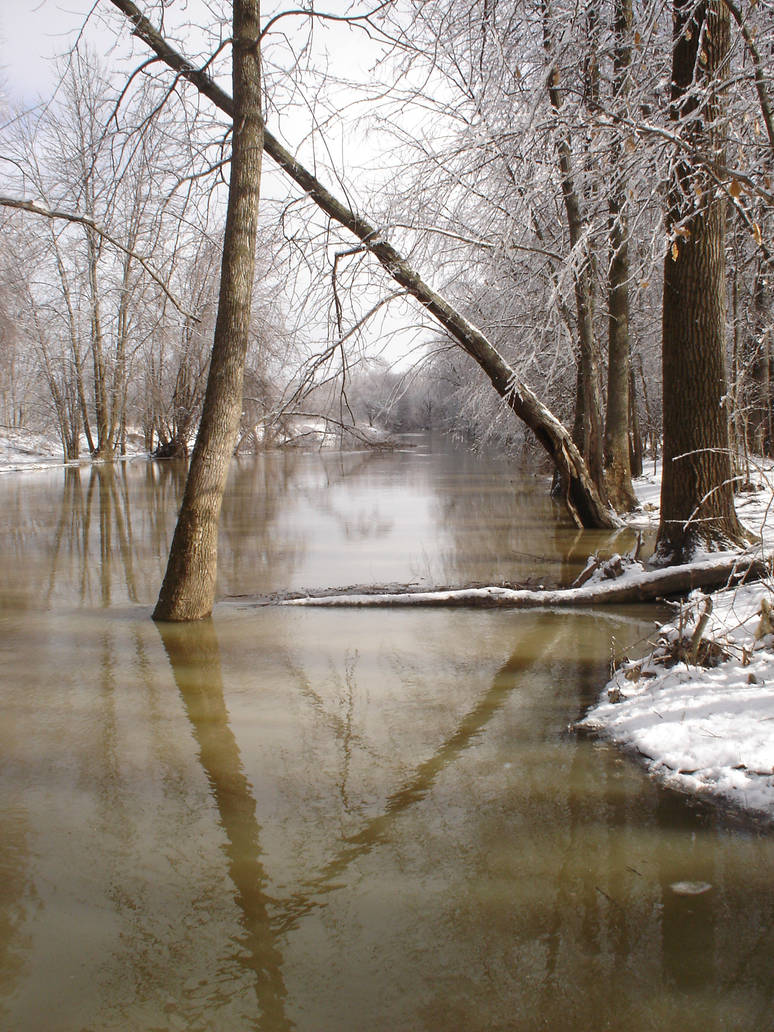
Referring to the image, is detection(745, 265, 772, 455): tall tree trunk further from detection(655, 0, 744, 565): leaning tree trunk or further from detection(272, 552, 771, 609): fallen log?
detection(272, 552, 771, 609): fallen log

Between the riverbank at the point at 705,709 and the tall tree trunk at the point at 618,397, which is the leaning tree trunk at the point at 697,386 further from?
the tall tree trunk at the point at 618,397

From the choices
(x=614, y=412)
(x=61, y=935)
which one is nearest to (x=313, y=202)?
(x=614, y=412)

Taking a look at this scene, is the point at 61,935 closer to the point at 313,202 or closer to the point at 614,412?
the point at 313,202

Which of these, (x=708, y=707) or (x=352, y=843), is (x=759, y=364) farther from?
(x=352, y=843)

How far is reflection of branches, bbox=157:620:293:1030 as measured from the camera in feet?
7.41

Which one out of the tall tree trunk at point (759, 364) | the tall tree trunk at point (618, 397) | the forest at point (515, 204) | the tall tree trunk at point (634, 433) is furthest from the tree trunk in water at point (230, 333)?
the tall tree trunk at point (634, 433)

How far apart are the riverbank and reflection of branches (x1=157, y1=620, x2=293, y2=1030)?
5.90 feet

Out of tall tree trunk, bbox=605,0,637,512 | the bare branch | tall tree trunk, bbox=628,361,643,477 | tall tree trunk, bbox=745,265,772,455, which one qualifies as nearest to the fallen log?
the bare branch

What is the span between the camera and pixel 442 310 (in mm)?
9742

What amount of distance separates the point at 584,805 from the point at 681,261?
549 centimetres

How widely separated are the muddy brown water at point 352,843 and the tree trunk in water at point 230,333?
2.07 feet

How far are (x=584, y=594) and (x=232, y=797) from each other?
161 inches

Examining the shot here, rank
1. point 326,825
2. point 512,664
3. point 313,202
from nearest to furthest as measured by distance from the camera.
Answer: point 326,825, point 512,664, point 313,202

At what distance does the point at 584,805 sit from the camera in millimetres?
3203
